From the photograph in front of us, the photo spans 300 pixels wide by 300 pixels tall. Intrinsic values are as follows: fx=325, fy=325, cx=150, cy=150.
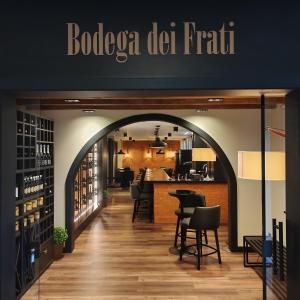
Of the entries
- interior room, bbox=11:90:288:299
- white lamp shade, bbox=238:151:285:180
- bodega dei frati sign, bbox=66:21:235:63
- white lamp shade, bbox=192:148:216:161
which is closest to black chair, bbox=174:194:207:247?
interior room, bbox=11:90:288:299

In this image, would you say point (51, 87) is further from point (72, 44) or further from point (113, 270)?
point (113, 270)

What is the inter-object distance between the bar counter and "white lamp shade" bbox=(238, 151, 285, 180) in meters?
4.85

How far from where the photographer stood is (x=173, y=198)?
26.2 ft

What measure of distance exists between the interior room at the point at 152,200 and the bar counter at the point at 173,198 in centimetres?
2

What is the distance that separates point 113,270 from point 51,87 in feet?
11.4

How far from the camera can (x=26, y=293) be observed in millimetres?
3844

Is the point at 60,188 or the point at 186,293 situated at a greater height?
the point at 60,188

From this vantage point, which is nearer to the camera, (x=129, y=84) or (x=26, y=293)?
(x=129, y=84)

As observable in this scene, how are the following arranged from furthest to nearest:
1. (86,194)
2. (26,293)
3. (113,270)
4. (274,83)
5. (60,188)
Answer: (86,194)
(60,188)
(113,270)
(26,293)
(274,83)

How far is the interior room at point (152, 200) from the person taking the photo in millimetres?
3166

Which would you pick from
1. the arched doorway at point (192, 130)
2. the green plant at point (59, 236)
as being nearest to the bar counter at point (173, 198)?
the arched doorway at point (192, 130)

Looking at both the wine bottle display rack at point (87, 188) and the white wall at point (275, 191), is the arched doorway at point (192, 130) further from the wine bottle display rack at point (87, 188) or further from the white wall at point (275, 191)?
the white wall at point (275, 191)
